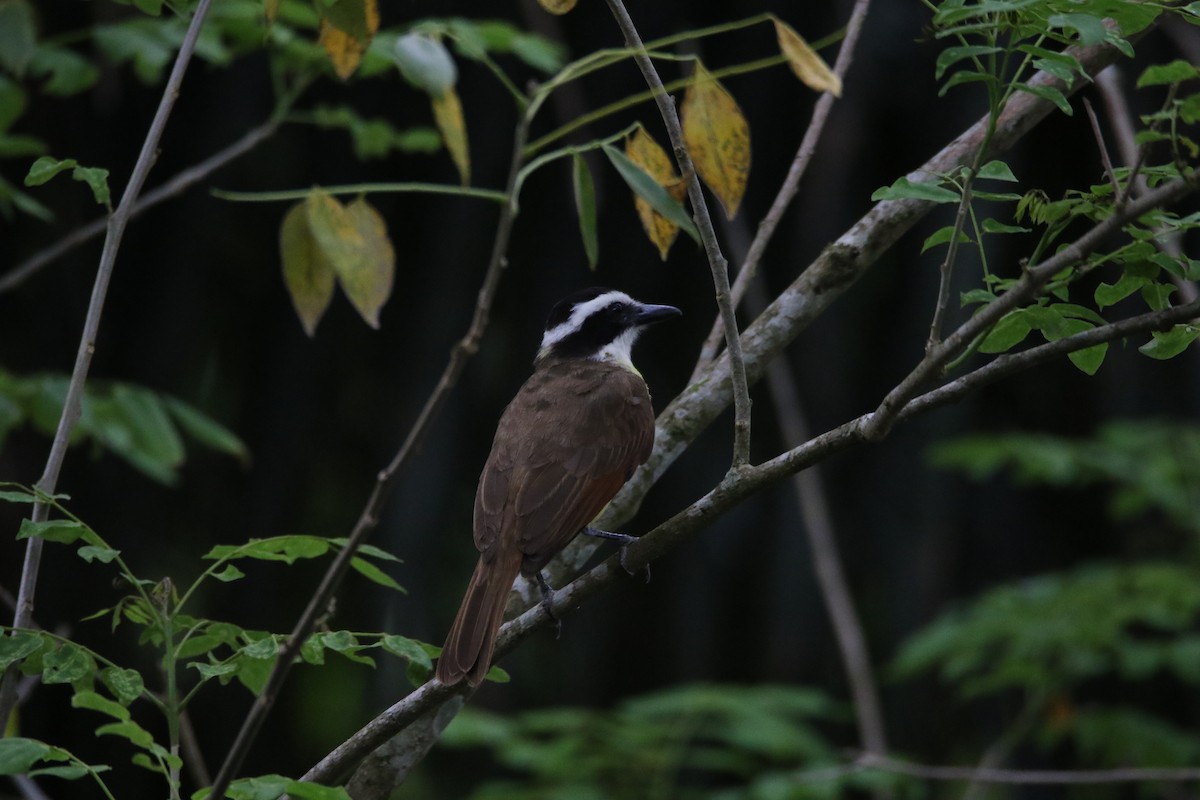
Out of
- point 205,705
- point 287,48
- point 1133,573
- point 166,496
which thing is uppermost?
point 287,48

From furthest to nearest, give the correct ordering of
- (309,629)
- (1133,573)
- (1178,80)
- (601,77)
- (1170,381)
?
(1170,381) < (601,77) < (1133,573) < (1178,80) < (309,629)

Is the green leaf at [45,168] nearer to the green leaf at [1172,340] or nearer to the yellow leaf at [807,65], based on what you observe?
the yellow leaf at [807,65]

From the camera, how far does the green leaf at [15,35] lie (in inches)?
137

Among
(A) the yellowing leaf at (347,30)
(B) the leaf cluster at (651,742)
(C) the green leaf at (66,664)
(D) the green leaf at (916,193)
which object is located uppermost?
(A) the yellowing leaf at (347,30)

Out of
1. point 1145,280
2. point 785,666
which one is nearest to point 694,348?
point 785,666

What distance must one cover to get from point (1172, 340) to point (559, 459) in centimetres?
185

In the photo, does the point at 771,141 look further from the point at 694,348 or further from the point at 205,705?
the point at 205,705

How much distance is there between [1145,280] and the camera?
216 centimetres

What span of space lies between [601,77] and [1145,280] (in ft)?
13.8

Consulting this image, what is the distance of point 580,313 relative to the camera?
471 cm

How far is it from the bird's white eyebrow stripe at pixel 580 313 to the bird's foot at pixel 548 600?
1.56 metres

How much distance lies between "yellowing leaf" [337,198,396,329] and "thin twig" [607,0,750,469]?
0.74 metres

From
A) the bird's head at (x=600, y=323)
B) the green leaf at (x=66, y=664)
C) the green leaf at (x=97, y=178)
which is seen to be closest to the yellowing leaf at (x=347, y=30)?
the green leaf at (x=97, y=178)

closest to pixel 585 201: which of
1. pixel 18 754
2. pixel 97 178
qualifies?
pixel 97 178
